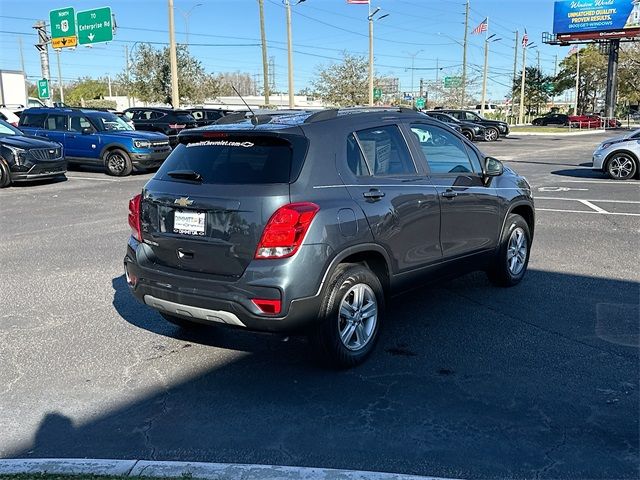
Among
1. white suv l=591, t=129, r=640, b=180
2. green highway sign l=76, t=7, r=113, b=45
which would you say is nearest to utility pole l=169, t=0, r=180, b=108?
green highway sign l=76, t=7, r=113, b=45

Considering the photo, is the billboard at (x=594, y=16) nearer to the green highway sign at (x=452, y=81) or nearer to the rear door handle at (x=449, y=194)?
the green highway sign at (x=452, y=81)

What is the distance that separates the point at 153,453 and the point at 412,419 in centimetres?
154

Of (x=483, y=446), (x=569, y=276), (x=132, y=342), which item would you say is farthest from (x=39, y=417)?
(x=569, y=276)

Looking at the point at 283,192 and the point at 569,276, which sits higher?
the point at 283,192

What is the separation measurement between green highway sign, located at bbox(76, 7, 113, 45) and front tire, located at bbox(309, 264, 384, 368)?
3418 cm

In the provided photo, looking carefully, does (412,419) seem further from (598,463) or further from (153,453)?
(153,453)

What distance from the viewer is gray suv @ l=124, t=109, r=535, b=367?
4043 mm

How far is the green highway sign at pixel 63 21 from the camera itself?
34.7m

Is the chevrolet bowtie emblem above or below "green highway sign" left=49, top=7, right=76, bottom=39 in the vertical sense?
below

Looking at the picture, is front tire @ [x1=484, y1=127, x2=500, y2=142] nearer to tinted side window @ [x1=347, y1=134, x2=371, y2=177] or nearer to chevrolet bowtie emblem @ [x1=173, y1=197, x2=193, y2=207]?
tinted side window @ [x1=347, y1=134, x2=371, y2=177]

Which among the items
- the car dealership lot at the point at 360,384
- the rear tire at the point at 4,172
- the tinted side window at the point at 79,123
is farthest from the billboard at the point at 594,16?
the car dealership lot at the point at 360,384

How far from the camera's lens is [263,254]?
4.03m

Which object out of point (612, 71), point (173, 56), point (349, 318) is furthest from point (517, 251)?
point (612, 71)

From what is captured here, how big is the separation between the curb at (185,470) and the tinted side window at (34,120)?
17474 millimetres
